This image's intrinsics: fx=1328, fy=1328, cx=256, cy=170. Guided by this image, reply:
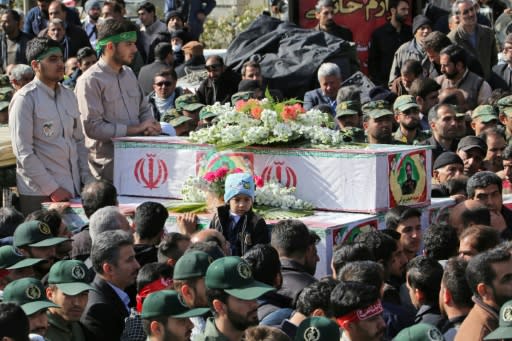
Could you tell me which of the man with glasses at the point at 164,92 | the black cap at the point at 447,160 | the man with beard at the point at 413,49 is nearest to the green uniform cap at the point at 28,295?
the black cap at the point at 447,160

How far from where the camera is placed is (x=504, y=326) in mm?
6047

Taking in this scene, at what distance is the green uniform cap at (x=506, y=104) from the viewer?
13.0 meters

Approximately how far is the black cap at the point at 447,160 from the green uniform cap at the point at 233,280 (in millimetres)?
4920

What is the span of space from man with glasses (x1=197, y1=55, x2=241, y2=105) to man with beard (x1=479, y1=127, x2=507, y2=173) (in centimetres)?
356

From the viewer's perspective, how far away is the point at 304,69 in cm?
1547

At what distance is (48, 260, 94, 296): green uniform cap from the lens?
296 inches

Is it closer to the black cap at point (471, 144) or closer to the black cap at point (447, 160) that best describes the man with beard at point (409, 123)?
the black cap at point (471, 144)

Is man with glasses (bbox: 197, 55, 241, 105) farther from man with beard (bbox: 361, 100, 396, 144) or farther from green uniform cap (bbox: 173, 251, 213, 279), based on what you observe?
green uniform cap (bbox: 173, 251, 213, 279)

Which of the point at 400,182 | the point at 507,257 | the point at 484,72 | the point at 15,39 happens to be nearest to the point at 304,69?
the point at 484,72

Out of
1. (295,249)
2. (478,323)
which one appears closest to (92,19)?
(295,249)

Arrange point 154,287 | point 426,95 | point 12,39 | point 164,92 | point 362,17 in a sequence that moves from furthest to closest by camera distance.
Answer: point 362,17, point 12,39, point 164,92, point 426,95, point 154,287

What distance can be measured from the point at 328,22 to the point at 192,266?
9543 mm

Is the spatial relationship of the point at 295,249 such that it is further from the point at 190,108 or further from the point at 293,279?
the point at 190,108

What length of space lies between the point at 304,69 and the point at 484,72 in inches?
84.3
